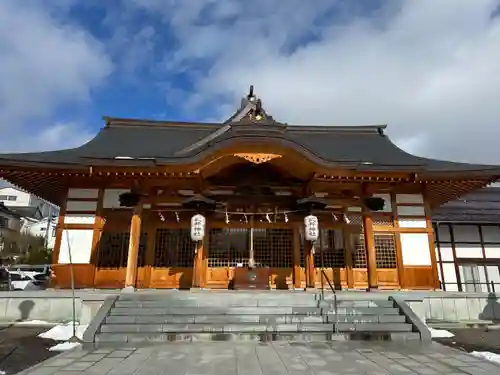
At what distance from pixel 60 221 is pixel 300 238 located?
28.5 feet

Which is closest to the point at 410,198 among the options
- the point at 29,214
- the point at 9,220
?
the point at 9,220

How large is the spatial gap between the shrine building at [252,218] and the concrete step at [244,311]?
8.57 feet

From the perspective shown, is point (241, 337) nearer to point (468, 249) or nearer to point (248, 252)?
point (248, 252)

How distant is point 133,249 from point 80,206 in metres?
3.20

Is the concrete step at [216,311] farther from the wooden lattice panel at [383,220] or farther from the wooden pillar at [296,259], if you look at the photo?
the wooden lattice panel at [383,220]

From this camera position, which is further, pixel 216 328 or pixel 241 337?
pixel 216 328

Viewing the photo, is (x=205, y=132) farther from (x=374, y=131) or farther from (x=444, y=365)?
(x=444, y=365)

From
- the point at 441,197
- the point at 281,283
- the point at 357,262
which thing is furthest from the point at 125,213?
the point at 441,197

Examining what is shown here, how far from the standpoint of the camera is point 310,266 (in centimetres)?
1165

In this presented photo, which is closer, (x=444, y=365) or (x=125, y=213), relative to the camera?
(x=444, y=365)

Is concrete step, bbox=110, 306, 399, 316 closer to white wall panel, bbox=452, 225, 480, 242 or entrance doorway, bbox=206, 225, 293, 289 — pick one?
entrance doorway, bbox=206, 225, 293, 289

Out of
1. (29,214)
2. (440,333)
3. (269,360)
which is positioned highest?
(29,214)

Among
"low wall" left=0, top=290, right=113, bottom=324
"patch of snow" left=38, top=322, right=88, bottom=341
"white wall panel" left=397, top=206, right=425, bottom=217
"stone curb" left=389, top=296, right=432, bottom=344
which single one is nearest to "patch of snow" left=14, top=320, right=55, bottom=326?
"low wall" left=0, top=290, right=113, bottom=324

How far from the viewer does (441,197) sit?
1412cm
